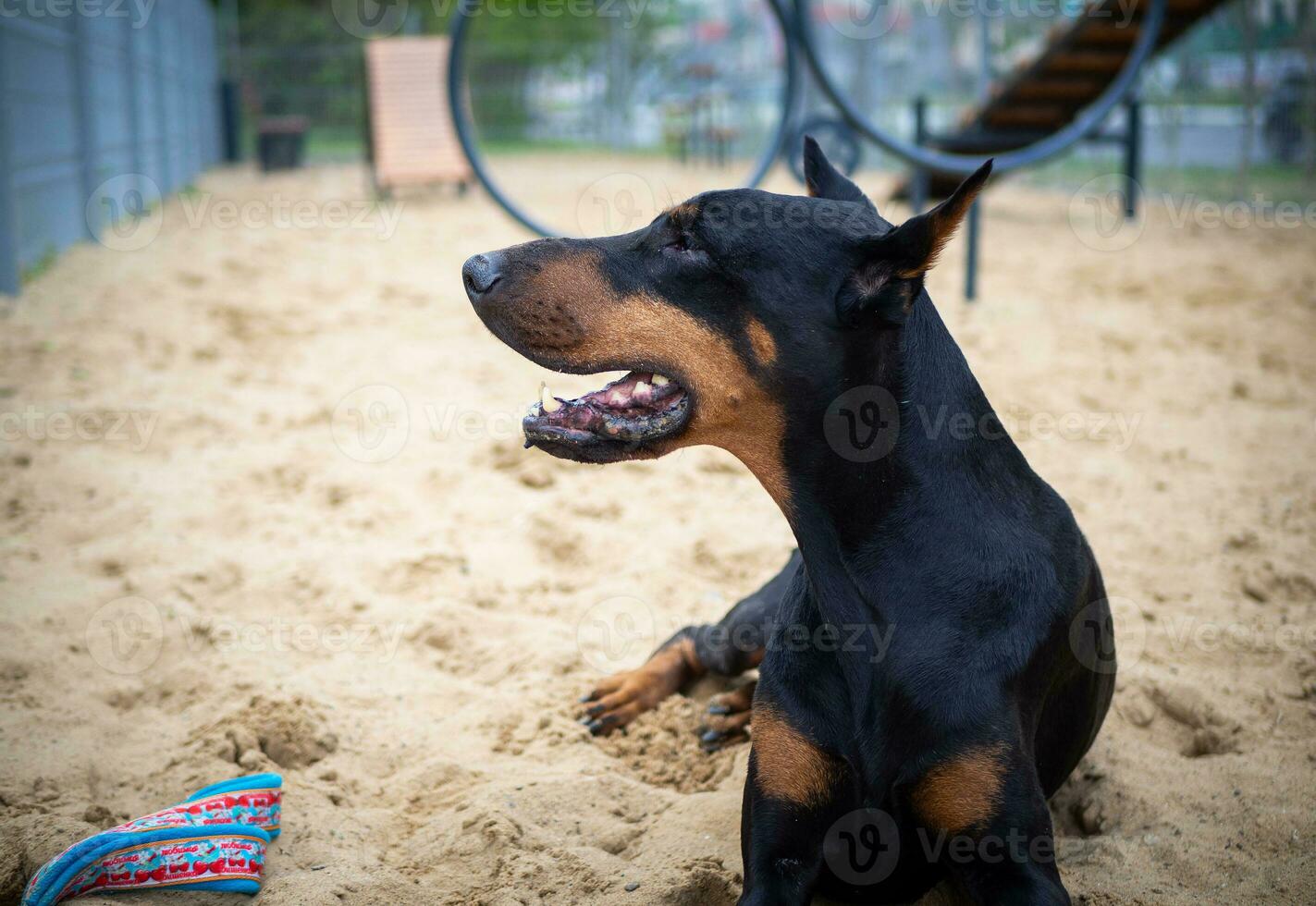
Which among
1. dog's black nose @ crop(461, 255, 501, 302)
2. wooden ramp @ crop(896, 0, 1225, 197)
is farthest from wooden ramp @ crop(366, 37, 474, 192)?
dog's black nose @ crop(461, 255, 501, 302)

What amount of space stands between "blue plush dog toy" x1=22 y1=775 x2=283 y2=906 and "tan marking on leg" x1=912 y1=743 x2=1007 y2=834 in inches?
55.7

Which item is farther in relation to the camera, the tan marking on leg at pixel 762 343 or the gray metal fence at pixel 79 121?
the gray metal fence at pixel 79 121

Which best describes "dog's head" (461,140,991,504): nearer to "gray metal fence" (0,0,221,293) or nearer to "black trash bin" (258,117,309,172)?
"gray metal fence" (0,0,221,293)

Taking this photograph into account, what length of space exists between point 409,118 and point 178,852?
44.9 ft

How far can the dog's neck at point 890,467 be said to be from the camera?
2152mm

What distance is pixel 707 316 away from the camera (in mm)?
2215

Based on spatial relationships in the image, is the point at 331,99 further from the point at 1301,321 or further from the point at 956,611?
the point at 956,611

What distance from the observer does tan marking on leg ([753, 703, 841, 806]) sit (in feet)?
7.07

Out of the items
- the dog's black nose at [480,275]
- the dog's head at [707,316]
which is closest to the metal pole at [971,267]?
the dog's head at [707,316]

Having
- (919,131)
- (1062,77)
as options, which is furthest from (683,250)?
(1062,77)

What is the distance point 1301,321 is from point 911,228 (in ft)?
20.4

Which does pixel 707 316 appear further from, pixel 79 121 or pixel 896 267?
pixel 79 121

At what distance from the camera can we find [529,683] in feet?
10.8

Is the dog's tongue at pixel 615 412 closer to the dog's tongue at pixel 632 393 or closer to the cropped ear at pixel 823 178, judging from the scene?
the dog's tongue at pixel 632 393
